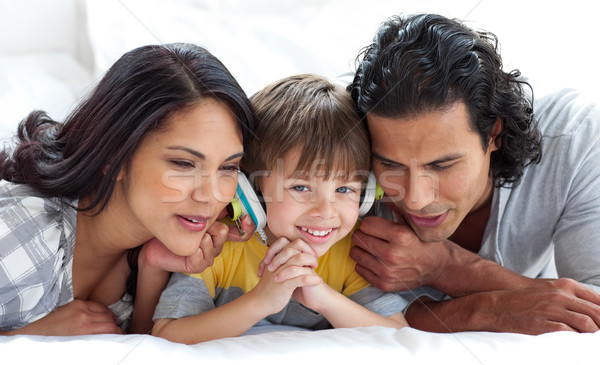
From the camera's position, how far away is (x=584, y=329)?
1277mm

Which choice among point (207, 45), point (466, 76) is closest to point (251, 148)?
point (466, 76)

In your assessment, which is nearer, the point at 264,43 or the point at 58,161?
the point at 58,161

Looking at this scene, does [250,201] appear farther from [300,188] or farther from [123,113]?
[123,113]

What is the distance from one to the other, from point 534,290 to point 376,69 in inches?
24.8

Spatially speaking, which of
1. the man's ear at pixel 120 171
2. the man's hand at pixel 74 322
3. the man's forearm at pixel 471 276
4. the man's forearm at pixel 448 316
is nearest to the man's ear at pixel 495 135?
the man's forearm at pixel 471 276

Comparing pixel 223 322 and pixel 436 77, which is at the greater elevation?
pixel 436 77

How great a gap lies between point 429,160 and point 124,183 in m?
0.67

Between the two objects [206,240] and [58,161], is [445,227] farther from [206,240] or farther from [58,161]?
[58,161]

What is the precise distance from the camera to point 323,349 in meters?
1.09

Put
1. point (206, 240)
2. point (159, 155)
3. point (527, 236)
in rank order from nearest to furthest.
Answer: point (159, 155) < point (206, 240) < point (527, 236)

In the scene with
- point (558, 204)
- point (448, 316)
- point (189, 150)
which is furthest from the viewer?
point (558, 204)

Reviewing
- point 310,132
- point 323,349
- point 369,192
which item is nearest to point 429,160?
point 369,192

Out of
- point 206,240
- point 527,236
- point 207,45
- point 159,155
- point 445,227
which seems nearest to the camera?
point 159,155

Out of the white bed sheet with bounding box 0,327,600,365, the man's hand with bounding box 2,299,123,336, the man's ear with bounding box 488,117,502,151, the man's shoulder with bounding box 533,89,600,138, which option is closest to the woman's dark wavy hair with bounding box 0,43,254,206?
the man's hand with bounding box 2,299,123,336
